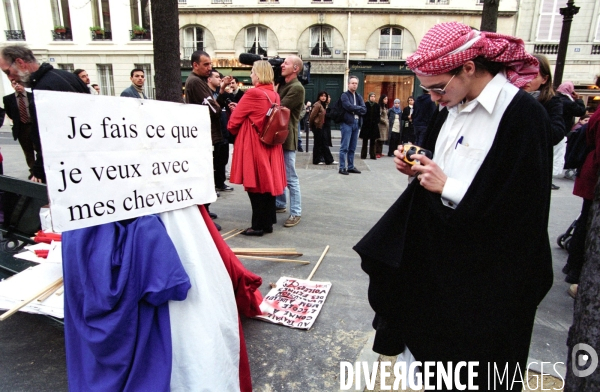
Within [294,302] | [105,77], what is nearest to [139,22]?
[105,77]

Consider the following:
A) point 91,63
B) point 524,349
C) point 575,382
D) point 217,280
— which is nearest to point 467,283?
point 524,349

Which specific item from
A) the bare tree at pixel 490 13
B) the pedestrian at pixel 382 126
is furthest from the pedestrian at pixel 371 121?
the bare tree at pixel 490 13

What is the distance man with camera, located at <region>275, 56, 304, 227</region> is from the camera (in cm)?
467

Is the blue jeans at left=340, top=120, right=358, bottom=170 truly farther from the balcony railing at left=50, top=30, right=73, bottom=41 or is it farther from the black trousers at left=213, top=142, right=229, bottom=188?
the balcony railing at left=50, top=30, right=73, bottom=41

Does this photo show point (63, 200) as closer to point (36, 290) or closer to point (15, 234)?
point (36, 290)

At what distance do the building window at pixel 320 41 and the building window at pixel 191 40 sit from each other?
6.51 metres

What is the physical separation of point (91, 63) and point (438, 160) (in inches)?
970

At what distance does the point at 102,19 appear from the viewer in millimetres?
21312

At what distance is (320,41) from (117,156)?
22533 millimetres

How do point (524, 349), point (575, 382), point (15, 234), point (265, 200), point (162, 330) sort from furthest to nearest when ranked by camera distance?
point (265, 200) → point (15, 234) → point (162, 330) → point (524, 349) → point (575, 382)

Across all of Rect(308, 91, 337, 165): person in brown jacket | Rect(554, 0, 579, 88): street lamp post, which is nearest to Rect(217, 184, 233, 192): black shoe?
Rect(308, 91, 337, 165): person in brown jacket

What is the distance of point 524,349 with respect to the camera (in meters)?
1.49

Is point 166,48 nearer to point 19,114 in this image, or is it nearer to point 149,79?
point 19,114

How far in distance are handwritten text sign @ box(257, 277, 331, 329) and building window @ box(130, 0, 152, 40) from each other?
22109 mm
